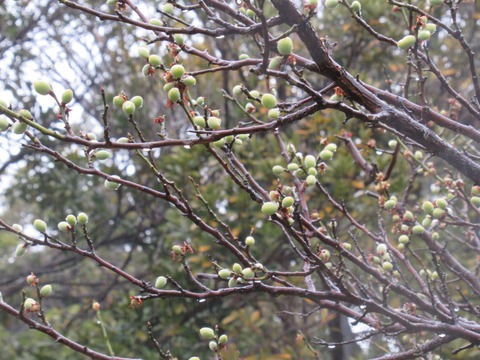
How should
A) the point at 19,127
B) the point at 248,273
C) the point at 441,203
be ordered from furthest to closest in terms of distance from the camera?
the point at 441,203, the point at 248,273, the point at 19,127

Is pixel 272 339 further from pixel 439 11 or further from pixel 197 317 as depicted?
pixel 439 11

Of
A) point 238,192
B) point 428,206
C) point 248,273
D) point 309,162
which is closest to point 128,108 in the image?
point 248,273

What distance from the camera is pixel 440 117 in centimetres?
125

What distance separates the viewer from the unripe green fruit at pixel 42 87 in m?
0.94

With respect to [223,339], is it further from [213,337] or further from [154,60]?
[154,60]

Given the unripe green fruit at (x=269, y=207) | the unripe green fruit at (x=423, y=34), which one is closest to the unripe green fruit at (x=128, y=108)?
the unripe green fruit at (x=269, y=207)

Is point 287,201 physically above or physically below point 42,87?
below

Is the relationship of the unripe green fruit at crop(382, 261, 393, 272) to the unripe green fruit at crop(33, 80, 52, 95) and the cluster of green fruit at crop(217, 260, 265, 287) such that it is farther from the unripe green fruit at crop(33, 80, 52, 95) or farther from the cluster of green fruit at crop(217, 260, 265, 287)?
the unripe green fruit at crop(33, 80, 52, 95)

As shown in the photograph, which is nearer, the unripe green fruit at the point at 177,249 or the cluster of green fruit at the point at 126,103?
the cluster of green fruit at the point at 126,103

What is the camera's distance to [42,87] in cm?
95

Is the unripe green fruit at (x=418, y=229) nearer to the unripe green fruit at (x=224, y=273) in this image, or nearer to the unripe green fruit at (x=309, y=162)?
the unripe green fruit at (x=309, y=162)

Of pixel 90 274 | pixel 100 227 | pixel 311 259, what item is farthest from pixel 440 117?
pixel 90 274

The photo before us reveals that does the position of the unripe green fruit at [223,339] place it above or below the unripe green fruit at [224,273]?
below

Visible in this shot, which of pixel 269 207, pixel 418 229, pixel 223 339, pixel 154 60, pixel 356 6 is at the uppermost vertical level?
pixel 356 6
